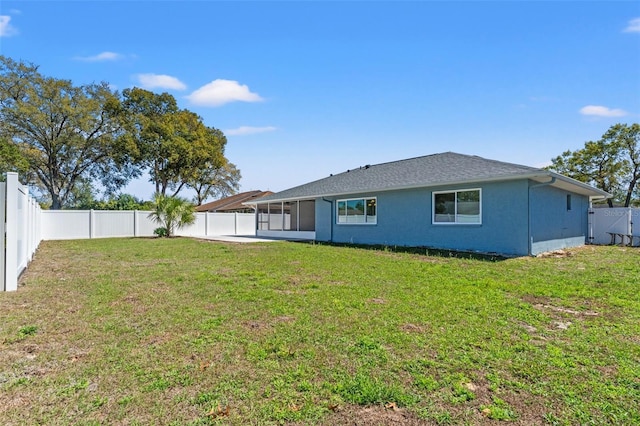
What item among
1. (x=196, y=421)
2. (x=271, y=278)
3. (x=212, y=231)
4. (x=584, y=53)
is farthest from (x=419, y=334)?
(x=212, y=231)

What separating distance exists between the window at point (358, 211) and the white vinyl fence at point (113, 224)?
38.7 feet

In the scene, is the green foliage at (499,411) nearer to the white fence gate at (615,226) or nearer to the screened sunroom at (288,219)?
the white fence gate at (615,226)

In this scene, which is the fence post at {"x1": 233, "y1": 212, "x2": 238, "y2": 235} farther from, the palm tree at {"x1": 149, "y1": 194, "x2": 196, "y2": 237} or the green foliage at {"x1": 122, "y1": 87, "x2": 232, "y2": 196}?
the green foliage at {"x1": 122, "y1": 87, "x2": 232, "y2": 196}

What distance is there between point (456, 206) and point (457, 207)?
2.0 inches

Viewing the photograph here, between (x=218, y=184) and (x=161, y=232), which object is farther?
(x=218, y=184)

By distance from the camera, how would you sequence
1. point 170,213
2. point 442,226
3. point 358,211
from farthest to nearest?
point 170,213, point 358,211, point 442,226

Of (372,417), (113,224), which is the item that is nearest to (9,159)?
(113,224)

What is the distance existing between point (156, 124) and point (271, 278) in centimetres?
2815

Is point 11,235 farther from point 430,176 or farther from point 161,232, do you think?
point 161,232

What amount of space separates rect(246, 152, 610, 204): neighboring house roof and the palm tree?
5.35 metres

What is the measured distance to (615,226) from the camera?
1594 cm

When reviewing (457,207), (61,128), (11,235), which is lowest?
(11,235)

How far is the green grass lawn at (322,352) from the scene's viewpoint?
252 cm

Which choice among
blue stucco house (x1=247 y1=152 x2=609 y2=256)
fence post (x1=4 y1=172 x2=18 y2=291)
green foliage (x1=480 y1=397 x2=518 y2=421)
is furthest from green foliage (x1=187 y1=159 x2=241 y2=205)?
green foliage (x1=480 y1=397 x2=518 y2=421)
